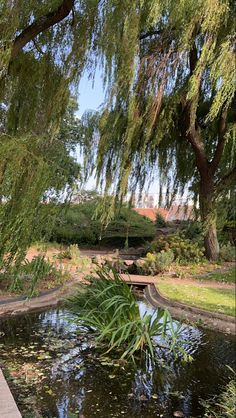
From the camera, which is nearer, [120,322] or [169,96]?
[120,322]

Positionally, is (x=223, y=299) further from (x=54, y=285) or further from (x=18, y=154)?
(x=18, y=154)

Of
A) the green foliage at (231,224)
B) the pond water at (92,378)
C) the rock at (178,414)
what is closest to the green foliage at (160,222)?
the green foliage at (231,224)

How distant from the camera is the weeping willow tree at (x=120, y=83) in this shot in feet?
12.7

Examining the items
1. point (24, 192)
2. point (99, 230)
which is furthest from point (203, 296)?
point (99, 230)

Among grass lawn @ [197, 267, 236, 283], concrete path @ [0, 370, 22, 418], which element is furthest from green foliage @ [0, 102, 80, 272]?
grass lawn @ [197, 267, 236, 283]

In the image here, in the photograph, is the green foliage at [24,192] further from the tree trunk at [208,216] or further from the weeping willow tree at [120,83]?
the tree trunk at [208,216]

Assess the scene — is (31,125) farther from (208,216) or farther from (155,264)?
(155,264)

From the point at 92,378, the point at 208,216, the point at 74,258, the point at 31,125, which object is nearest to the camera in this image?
the point at 92,378

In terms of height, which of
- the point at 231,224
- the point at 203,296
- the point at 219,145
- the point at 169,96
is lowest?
the point at 203,296

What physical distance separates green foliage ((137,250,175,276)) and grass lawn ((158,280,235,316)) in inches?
59.0

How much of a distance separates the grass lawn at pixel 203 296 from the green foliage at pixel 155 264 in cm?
150

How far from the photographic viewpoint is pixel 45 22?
460cm

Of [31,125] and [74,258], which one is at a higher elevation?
[31,125]

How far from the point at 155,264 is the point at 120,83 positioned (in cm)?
726
